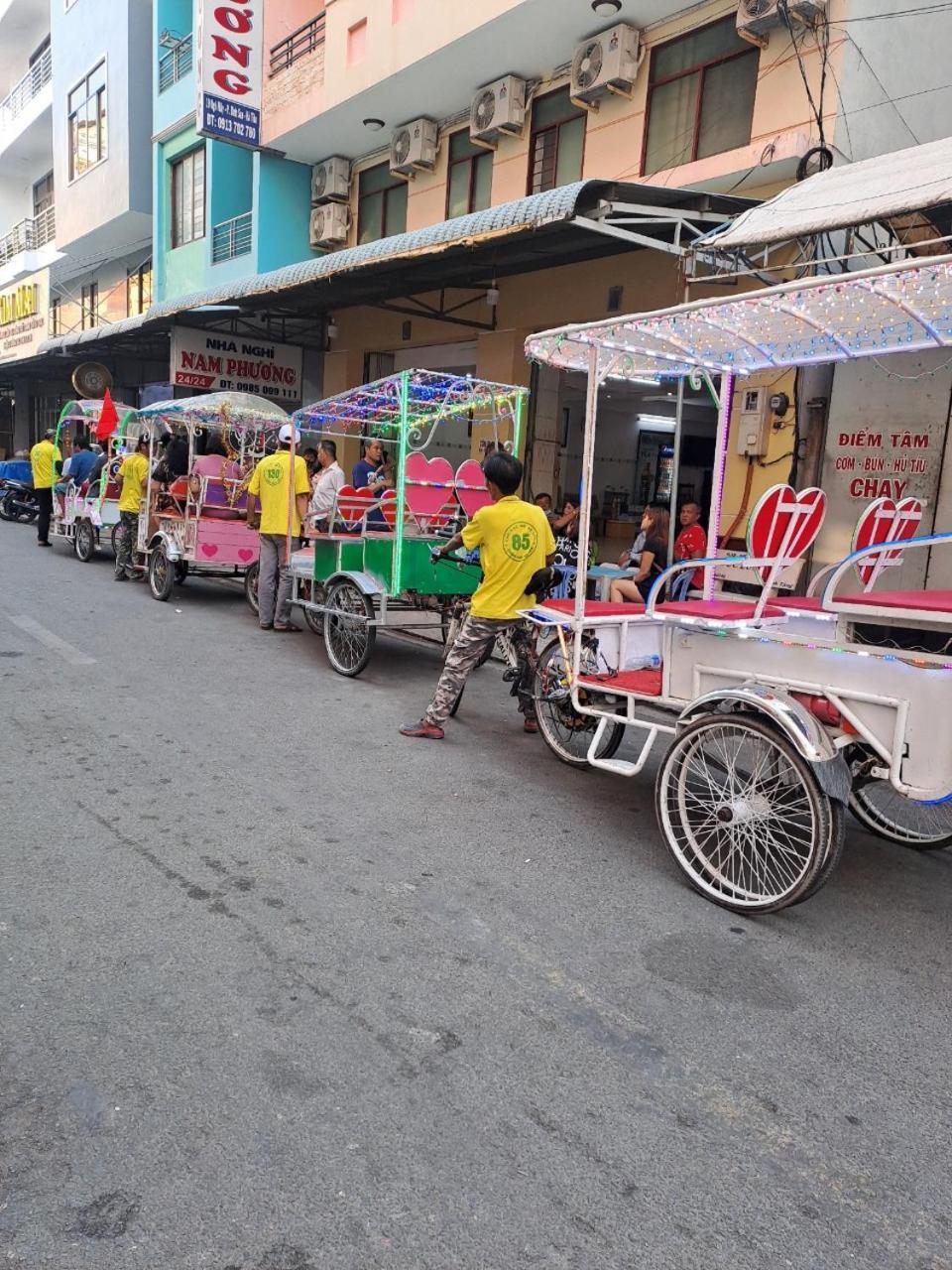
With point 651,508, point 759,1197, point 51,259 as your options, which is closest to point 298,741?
point 759,1197

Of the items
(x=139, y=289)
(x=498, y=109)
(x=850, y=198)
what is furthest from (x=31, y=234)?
(x=850, y=198)

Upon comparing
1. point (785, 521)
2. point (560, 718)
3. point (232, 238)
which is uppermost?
point (232, 238)

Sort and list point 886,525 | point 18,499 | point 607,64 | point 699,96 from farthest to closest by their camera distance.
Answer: point 18,499 → point 607,64 → point 699,96 → point 886,525

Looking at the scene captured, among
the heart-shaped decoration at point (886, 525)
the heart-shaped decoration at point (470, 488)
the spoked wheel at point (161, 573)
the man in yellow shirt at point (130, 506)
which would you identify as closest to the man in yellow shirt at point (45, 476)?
the man in yellow shirt at point (130, 506)

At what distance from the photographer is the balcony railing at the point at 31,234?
2819 cm

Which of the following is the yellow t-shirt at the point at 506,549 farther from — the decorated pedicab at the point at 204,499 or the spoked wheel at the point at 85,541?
the spoked wheel at the point at 85,541

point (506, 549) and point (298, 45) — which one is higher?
point (298, 45)

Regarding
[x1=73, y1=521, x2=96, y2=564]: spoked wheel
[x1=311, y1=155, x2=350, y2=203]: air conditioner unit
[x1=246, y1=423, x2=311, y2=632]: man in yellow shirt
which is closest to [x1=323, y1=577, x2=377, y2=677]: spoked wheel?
[x1=246, y1=423, x2=311, y2=632]: man in yellow shirt

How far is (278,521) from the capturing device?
9227 millimetres

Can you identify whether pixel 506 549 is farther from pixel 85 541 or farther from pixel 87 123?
pixel 87 123

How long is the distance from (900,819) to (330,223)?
49.4 ft

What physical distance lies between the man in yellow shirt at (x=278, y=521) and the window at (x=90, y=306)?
64.8ft

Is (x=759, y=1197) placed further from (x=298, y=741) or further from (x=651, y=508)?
(x=651, y=508)

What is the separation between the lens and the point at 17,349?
29.2 m
